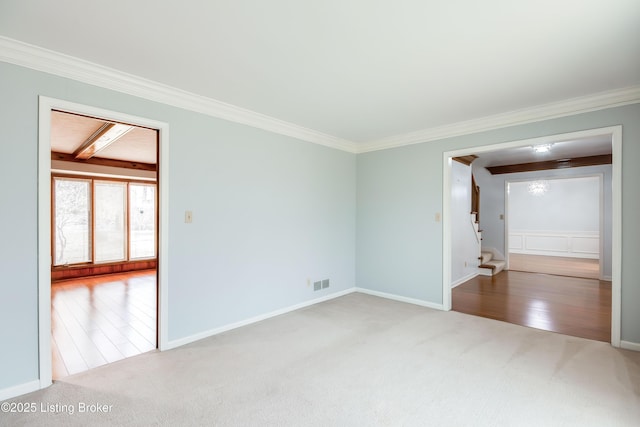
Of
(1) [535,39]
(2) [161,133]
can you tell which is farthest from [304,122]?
(1) [535,39]

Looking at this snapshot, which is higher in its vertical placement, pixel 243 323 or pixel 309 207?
pixel 309 207

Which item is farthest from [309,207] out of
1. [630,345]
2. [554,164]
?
[554,164]

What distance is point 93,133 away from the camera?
4586mm

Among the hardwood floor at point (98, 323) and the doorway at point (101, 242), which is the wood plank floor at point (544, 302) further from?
the doorway at point (101, 242)

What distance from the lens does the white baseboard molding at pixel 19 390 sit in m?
2.19

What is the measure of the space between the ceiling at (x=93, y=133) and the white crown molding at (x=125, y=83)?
0.81 m

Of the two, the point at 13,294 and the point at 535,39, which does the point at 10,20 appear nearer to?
the point at 13,294

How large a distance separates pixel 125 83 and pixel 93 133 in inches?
97.6

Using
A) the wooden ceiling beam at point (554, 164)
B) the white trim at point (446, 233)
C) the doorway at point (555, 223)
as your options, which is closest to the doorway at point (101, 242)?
the white trim at point (446, 233)

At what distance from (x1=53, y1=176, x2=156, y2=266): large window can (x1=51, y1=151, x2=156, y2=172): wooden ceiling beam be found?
1.50ft

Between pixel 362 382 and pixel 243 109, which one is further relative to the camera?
pixel 243 109

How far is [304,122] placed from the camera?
4055 mm

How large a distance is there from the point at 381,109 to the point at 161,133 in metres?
2.32

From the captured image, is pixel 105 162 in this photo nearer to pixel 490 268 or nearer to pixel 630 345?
pixel 490 268
